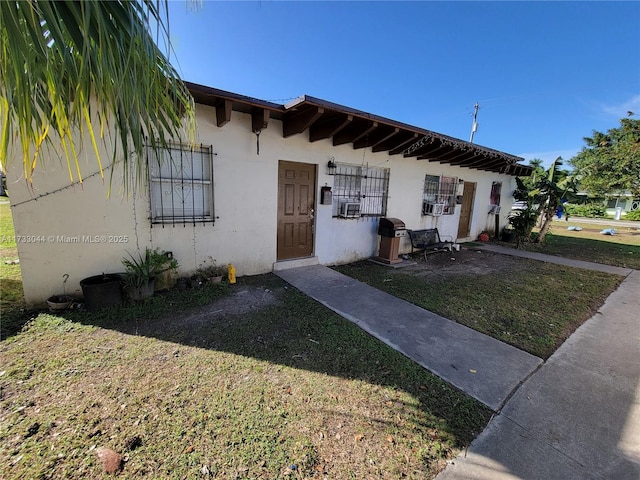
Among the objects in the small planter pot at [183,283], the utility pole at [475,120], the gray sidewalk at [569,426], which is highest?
the utility pole at [475,120]

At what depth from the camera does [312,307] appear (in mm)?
3811

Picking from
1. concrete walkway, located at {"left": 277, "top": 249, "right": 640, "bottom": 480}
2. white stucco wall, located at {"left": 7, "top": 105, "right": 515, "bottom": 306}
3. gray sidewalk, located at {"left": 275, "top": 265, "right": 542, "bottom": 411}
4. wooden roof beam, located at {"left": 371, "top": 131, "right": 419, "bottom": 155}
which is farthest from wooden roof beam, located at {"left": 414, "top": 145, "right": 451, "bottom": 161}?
concrete walkway, located at {"left": 277, "top": 249, "right": 640, "bottom": 480}

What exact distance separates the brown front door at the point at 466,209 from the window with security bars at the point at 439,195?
0.91 meters

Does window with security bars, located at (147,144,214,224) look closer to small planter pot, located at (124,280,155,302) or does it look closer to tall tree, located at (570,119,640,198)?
small planter pot, located at (124,280,155,302)

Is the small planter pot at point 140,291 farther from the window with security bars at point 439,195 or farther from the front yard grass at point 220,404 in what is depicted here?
the window with security bars at point 439,195

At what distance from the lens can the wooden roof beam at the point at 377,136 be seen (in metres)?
5.24

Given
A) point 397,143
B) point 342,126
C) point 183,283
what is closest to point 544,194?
point 397,143

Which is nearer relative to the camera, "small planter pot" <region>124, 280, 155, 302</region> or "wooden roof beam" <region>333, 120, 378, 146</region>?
"small planter pot" <region>124, 280, 155, 302</region>

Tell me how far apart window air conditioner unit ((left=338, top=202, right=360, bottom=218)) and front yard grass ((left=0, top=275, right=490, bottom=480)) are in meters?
3.42

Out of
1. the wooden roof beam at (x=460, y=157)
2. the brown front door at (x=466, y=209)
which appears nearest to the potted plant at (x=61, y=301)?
the wooden roof beam at (x=460, y=157)

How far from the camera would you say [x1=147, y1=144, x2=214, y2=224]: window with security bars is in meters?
4.09

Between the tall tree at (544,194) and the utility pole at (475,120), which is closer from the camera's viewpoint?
the tall tree at (544,194)

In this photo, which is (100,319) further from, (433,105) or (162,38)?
(433,105)

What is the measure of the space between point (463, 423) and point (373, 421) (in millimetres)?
669
